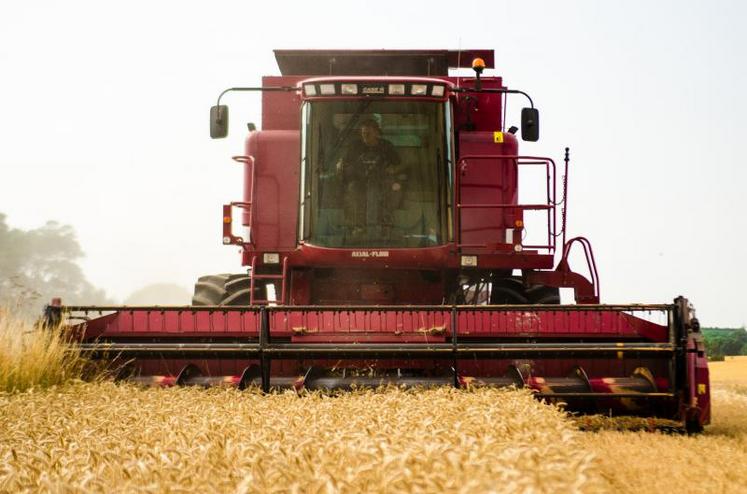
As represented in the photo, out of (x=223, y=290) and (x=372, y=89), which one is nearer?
(x=372, y=89)

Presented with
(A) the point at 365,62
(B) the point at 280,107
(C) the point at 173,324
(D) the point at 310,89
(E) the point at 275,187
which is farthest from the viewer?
(A) the point at 365,62

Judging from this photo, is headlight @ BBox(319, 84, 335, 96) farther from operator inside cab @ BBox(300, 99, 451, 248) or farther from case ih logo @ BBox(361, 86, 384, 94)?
case ih logo @ BBox(361, 86, 384, 94)

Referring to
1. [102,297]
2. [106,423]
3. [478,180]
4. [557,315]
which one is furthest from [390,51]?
[102,297]

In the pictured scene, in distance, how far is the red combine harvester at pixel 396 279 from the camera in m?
6.02

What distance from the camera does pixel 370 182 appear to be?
7.68 meters

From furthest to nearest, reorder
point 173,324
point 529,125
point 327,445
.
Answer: point 529,125 < point 173,324 < point 327,445

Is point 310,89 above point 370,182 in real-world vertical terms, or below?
above

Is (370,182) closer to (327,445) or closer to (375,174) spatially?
(375,174)

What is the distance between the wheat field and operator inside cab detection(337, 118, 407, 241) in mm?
2112

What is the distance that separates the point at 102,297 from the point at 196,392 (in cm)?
6894

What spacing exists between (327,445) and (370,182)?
15.0 ft

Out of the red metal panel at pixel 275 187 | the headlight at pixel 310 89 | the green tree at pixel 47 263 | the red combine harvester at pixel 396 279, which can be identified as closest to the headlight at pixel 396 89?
the red combine harvester at pixel 396 279

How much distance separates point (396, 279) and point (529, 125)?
5.94 ft

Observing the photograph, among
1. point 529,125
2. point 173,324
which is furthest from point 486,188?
point 173,324
